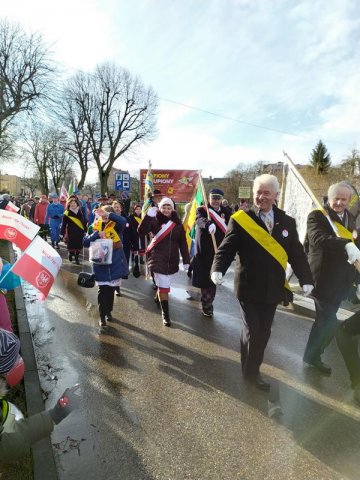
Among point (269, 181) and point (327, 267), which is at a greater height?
point (269, 181)

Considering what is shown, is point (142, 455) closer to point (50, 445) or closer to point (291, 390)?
point (50, 445)

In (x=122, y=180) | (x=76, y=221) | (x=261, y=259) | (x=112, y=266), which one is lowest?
(x=112, y=266)

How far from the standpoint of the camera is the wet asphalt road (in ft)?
8.46

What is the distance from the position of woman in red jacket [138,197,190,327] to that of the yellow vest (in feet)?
1.80

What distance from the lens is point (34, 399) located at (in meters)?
3.24

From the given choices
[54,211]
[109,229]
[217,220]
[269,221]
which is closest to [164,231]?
[109,229]

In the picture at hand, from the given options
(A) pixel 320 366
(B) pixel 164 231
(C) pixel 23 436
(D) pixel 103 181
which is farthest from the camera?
(D) pixel 103 181

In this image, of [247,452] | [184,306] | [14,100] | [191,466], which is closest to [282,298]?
[247,452]

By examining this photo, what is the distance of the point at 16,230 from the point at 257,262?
6.72ft

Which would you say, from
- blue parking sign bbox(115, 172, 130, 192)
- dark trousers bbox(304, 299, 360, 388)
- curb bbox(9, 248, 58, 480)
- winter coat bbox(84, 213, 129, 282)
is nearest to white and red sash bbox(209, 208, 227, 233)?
winter coat bbox(84, 213, 129, 282)

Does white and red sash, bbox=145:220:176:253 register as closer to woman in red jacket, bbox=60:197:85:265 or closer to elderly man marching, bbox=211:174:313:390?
elderly man marching, bbox=211:174:313:390

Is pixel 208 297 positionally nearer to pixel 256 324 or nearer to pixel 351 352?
pixel 256 324

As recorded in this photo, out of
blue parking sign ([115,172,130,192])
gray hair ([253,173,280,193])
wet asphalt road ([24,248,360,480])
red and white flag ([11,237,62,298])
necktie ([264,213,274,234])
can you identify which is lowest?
wet asphalt road ([24,248,360,480])

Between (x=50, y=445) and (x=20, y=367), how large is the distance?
2.32 ft
